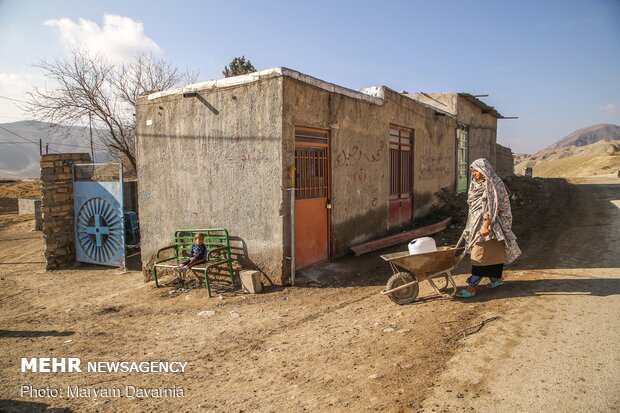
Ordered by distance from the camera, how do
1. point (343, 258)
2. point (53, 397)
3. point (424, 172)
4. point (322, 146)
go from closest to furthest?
1. point (53, 397)
2. point (322, 146)
3. point (343, 258)
4. point (424, 172)

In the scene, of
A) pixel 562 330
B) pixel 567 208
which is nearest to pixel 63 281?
pixel 562 330

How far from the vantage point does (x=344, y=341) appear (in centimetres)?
420

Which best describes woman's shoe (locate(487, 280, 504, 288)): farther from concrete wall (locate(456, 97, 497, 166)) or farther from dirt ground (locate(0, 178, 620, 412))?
concrete wall (locate(456, 97, 497, 166))

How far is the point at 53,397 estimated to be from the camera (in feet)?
11.8

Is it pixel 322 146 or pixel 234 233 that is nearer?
pixel 234 233

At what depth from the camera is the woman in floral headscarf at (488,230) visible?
493 cm

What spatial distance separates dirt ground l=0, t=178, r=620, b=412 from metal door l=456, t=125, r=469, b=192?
23.7 feet

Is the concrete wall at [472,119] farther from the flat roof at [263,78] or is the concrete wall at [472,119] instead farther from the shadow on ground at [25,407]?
the shadow on ground at [25,407]

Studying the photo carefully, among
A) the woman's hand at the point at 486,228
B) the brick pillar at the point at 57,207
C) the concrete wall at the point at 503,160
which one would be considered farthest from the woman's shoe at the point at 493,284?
the concrete wall at the point at 503,160

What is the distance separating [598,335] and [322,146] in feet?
15.3

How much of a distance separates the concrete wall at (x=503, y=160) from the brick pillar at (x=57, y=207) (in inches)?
734

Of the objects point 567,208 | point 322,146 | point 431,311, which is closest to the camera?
point 431,311

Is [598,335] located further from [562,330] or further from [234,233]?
[234,233]

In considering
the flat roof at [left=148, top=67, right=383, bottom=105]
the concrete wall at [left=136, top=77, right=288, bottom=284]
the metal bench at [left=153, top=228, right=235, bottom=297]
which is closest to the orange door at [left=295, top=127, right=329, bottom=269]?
the concrete wall at [left=136, top=77, right=288, bottom=284]
